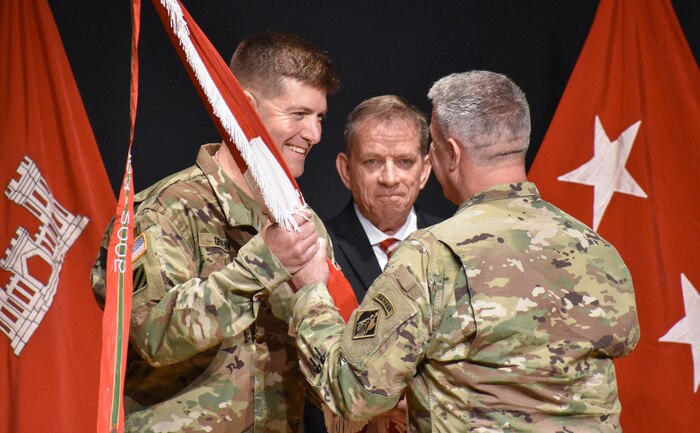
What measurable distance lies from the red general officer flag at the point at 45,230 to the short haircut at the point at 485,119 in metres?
1.57

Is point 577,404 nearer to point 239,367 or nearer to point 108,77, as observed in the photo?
point 239,367

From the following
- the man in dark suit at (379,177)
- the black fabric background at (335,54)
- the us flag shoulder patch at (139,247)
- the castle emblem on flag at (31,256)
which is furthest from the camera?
the black fabric background at (335,54)

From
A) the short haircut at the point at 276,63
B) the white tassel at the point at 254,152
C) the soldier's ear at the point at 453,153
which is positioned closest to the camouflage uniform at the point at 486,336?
the soldier's ear at the point at 453,153

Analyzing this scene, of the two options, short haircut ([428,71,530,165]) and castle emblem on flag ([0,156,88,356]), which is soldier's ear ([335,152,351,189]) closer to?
castle emblem on flag ([0,156,88,356])

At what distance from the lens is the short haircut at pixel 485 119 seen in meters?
2.00

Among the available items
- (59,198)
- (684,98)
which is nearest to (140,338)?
(59,198)

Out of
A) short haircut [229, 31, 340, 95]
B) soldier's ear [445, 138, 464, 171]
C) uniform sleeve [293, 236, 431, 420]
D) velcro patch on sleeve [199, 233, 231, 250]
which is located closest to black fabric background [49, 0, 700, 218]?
short haircut [229, 31, 340, 95]

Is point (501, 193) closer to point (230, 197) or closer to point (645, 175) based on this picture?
point (230, 197)

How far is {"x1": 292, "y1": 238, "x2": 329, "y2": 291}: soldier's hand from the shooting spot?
2135 millimetres

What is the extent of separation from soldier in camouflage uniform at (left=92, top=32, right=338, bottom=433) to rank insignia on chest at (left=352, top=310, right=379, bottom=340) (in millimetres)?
199

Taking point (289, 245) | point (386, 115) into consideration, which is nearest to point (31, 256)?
point (386, 115)

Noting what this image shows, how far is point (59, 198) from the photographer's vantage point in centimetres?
313

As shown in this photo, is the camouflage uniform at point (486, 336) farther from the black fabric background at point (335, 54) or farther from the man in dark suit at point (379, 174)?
the black fabric background at point (335, 54)

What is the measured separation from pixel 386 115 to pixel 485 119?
1244 millimetres
